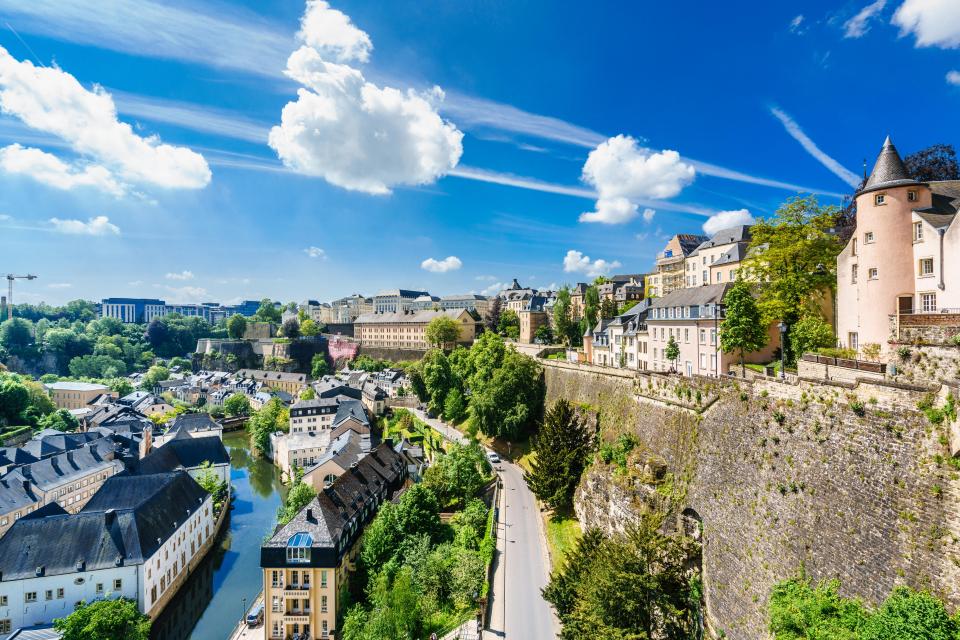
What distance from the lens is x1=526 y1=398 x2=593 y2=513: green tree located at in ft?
85.8

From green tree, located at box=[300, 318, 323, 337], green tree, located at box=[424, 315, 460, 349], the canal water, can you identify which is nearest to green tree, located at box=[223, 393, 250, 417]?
the canal water

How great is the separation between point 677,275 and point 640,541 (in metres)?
41.8

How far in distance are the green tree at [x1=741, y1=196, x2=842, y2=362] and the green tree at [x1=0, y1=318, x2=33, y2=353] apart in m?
130

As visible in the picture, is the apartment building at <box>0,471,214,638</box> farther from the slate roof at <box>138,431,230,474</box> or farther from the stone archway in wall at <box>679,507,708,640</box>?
the stone archway in wall at <box>679,507,708,640</box>

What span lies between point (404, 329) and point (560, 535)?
72.8 metres

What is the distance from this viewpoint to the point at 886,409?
11.4m

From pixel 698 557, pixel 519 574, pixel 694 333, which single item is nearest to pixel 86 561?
pixel 519 574

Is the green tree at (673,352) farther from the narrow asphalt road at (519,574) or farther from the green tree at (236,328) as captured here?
the green tree at (236,328)

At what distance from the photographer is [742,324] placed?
22391 mm

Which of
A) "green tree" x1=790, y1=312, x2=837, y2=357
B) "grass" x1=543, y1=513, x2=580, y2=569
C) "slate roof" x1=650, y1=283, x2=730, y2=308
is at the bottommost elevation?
"grass" x1=543, y1=513, x2=580, y2=569

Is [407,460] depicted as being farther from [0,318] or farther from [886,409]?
[0,318]

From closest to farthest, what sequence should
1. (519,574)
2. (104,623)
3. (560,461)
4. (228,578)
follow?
(104,623), (519,574), (560,461), (228,578)

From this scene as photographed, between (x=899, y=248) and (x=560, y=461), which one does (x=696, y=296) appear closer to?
(x=899, y=248)

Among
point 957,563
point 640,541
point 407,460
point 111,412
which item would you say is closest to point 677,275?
point 407,460
